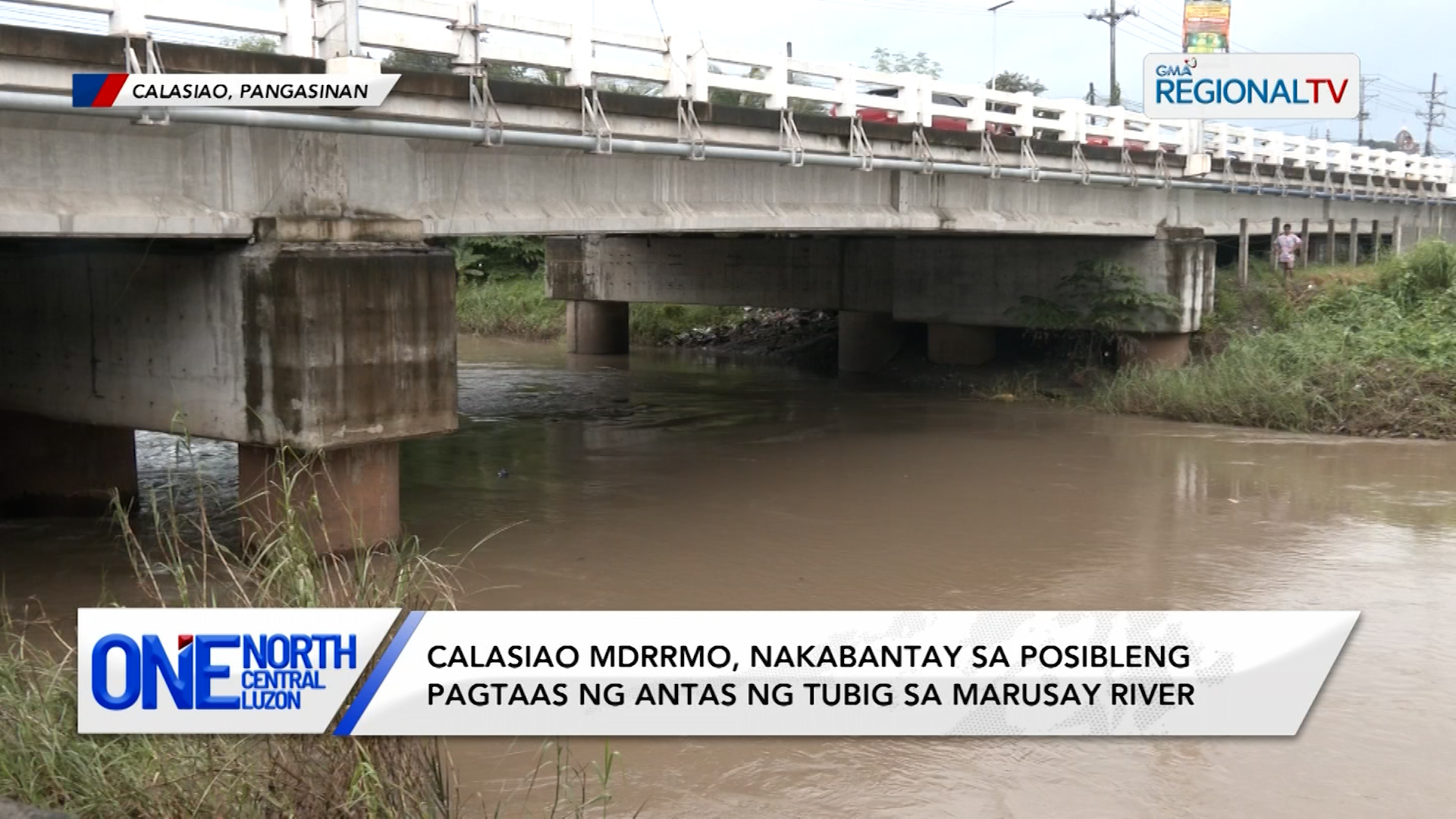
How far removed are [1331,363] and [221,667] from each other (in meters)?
17.8

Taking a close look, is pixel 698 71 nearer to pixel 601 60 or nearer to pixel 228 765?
pixel 601 60

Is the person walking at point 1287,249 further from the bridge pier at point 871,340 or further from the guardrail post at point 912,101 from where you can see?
the guardrail post at point 912,101

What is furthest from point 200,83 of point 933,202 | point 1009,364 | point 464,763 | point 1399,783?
point 1009,364

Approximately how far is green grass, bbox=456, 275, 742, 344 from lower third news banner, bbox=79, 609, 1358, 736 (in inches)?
1026

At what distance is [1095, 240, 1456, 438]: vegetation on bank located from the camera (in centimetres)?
1828

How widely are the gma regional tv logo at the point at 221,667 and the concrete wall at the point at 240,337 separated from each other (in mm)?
4549

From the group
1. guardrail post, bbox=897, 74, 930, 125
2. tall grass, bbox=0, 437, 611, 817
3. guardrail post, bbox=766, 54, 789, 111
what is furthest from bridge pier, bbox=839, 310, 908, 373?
tall grass, bbox=0, 437, 611, 817

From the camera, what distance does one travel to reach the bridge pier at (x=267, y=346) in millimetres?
9461

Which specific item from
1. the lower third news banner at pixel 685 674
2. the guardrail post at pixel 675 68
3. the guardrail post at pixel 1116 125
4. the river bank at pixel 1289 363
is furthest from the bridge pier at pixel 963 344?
the lower third news banner at pixel 685 674

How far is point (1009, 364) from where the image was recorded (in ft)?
76.4

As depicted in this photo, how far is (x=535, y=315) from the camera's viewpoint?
35.2m

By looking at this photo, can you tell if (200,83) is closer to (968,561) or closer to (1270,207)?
(968,561)

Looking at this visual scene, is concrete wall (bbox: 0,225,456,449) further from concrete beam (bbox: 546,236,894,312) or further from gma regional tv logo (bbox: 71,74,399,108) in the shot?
Result: concrete beam (bbox: 546,236,894,312)

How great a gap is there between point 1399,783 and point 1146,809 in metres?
1.33
